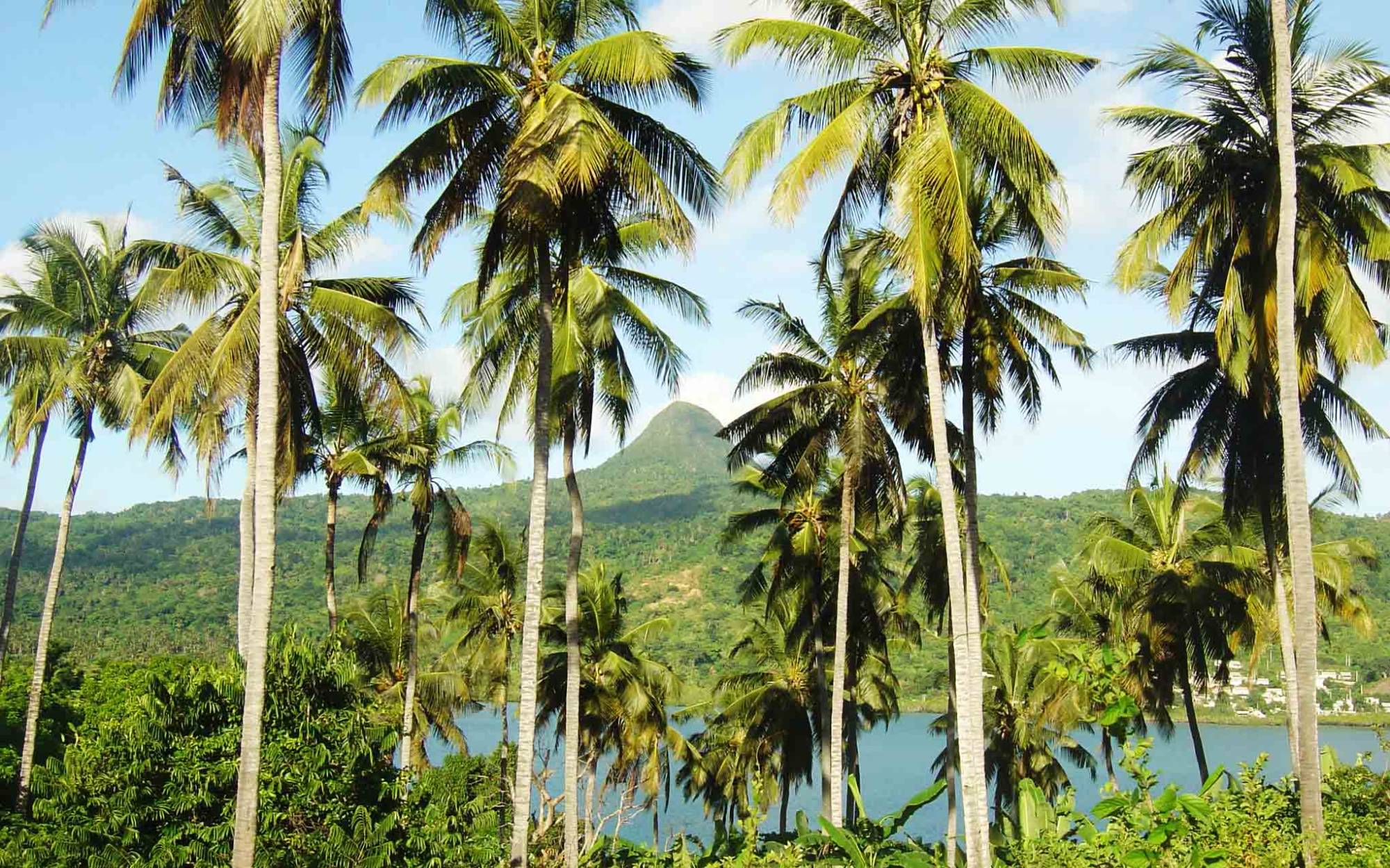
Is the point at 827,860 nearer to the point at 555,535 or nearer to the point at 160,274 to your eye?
the point at 160,274

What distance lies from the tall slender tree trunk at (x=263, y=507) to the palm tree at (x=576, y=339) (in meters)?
5.79

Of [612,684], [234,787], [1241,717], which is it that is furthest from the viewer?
[1241,717]

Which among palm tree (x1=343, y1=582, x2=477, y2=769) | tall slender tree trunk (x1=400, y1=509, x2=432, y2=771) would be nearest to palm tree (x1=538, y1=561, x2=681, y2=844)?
palm tree (x1=343, y1=582, x2=477, y2=769)

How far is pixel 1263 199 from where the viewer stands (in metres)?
16.1

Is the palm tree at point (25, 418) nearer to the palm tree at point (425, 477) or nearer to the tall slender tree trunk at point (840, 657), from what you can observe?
the palm tree at point (425, 477)

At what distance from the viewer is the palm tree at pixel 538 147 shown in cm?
1281

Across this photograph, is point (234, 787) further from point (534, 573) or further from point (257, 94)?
point (257, 94)

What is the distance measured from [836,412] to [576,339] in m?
6.29

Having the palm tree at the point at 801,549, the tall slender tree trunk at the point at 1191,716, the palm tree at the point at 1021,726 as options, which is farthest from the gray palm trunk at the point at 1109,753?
the palm tree at the point at 801,549

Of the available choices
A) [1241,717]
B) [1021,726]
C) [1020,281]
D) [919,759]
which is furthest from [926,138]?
[1241,717]

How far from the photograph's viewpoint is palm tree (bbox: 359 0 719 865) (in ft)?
42.0

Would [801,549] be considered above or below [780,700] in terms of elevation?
above

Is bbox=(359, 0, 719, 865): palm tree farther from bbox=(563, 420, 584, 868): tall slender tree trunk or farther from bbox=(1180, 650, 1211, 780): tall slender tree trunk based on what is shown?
bbox=(1180, 650, 1211, 780): tall slender tree trunk

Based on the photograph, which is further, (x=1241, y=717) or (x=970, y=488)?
(x=1241, y=717)
